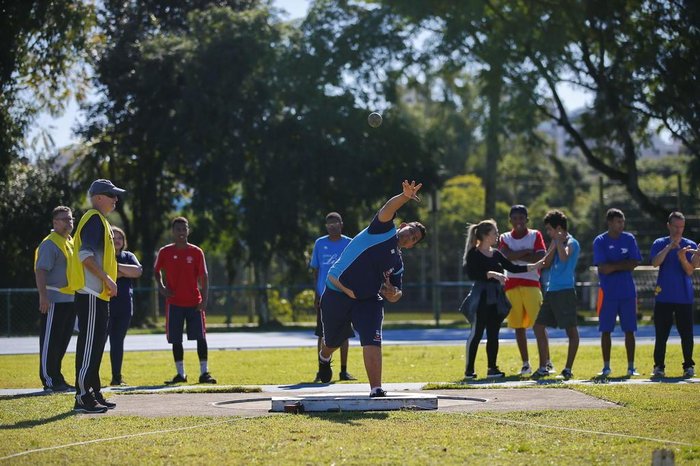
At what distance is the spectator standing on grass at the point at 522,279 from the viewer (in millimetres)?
14750

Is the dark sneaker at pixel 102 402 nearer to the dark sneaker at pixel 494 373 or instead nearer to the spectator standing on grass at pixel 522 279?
the dark sneaker at pixel 494 373

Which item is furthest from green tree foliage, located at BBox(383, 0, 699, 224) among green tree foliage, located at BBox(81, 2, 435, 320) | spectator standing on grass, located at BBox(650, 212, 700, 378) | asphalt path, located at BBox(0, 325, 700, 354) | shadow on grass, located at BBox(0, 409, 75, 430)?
shadow on grass, located at BBox(0, 409, 75, 430)

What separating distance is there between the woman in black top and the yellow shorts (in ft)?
0.61

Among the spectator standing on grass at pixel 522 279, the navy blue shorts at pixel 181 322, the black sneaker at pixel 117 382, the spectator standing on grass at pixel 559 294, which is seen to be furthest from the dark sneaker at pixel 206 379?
the spectator standing on grass at pixel 559 294

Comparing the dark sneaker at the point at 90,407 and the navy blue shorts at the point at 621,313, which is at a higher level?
the navy blue shorts at the point at 621,313

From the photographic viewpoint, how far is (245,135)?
36.7 m

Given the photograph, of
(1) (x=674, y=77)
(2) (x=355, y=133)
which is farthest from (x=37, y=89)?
(1) (x=674, y=77)

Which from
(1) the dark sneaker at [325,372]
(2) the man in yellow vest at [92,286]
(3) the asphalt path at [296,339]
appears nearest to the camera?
(2) the man in yellow vest at [92,286]

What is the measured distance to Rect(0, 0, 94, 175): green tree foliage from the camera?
3061 cm

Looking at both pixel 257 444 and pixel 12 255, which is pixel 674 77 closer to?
pixel 12 255

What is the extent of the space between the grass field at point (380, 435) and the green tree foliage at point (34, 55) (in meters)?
20.3

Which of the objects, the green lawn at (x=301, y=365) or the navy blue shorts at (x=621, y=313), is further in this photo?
the green lawn at (x=301, y=365)

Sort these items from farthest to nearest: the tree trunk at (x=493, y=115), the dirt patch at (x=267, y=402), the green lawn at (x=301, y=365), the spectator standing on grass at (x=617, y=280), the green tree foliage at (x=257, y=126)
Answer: the green tree foliage at (x=257, y=126), the tree trunk at (x=493, y=115), the green lawn at (x=301, y=365), the spectator standing on grass at (x=617, y=280), the dirt patch at (x=267, y=402)

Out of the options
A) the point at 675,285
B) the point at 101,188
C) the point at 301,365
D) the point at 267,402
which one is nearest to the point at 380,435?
the point at 267,402
